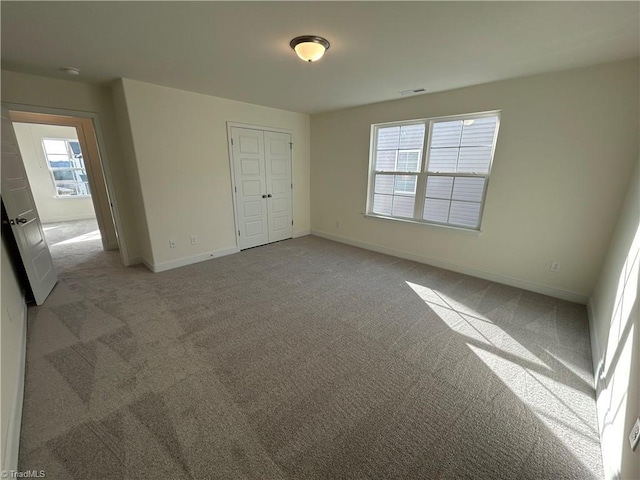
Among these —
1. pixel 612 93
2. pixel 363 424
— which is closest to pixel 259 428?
pixel 363 424

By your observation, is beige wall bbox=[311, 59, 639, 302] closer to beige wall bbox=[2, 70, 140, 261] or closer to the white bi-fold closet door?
the white bi-fold closet door

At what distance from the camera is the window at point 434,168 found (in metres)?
3.31

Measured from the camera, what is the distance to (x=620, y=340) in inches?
61.6

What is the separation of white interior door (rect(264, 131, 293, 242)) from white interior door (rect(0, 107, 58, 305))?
3013 mm

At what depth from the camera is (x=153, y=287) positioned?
3166 millimetres

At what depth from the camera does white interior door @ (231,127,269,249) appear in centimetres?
420

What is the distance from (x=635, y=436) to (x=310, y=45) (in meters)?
2.86

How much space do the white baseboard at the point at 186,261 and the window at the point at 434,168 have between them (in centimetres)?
265

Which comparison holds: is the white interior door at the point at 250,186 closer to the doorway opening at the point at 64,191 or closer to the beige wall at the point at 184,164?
the beige wall at the point at 184,164

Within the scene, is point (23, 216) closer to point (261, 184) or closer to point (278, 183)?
point (261, 184)

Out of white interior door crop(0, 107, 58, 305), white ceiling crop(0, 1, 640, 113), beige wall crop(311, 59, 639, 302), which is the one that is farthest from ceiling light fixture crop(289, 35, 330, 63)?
white interior door crop(0, 107, 58, 305)

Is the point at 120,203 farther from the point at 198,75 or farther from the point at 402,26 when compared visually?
the point at 402,26

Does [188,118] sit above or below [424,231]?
above

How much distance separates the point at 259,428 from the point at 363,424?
0.61 metres
